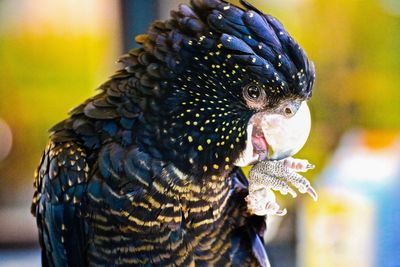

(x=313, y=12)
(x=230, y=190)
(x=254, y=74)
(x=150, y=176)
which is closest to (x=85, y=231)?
(x=150, y=176)

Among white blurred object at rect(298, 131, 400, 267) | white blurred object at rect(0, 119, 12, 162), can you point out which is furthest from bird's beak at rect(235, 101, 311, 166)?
white blurred object at rect(0, 119, 12, 162)

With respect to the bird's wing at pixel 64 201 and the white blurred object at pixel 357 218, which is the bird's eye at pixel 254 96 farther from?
the white blurred object at pixel 357 218

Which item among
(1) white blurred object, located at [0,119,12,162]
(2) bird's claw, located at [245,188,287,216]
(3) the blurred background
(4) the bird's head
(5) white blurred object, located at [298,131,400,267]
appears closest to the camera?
(4) the bird's head

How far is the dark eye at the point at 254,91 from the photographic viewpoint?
85 cm

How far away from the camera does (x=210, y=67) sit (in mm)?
863

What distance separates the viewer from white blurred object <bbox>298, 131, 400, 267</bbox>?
5.24ft

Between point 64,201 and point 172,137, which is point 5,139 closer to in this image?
point 64,201

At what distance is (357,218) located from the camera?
1638mm

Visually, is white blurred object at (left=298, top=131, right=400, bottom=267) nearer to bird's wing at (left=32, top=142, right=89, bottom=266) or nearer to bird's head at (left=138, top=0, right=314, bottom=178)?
bird's head at (left=138, top=0, right=314, bottom=178)

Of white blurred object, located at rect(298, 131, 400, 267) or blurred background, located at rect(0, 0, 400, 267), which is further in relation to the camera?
blurred background, located at rect(0, 0, 400, 267)

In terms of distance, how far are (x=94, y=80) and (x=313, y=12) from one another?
831 millimetres

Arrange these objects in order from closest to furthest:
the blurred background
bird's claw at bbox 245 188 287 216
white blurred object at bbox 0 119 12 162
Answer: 1. bird's claw at bbox 245 188 287 216
2. the blurred background
3. white blurred object at bbox 0 119 12 162

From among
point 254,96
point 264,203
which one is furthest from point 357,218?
point 254,96

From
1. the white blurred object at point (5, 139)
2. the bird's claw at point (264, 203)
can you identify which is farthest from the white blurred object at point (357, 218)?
the white blurred object at point (5, 139)
